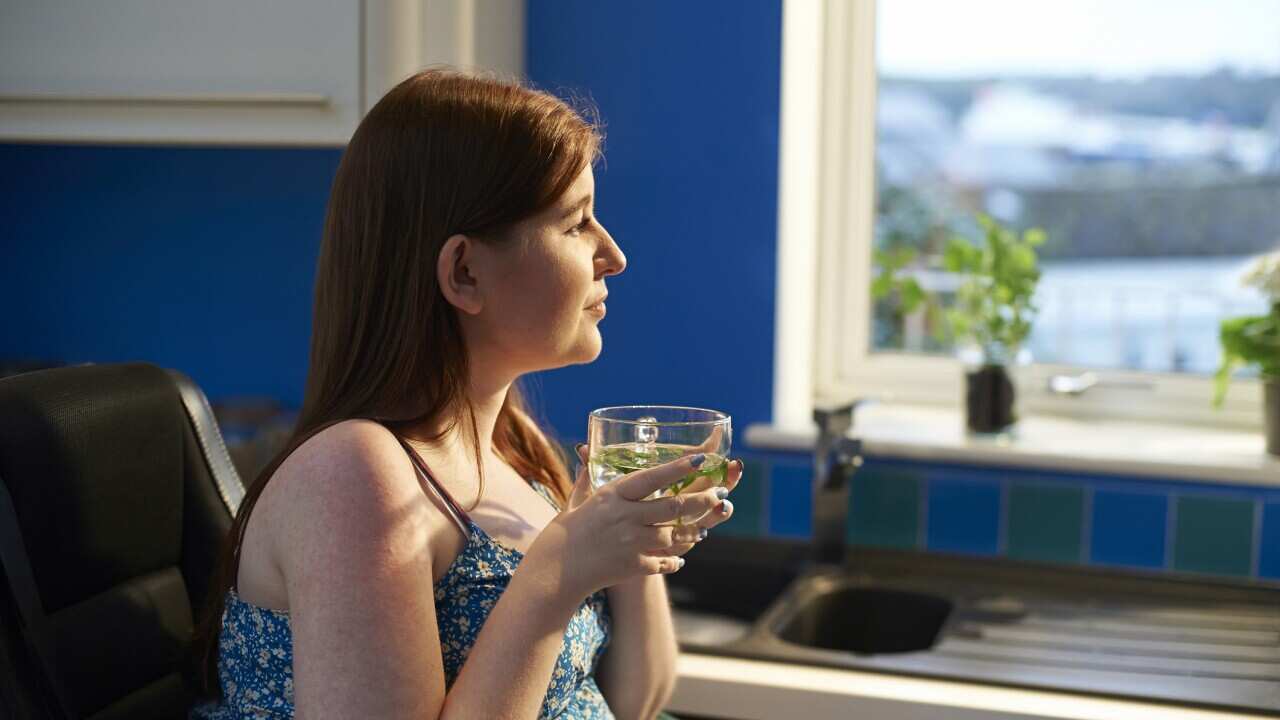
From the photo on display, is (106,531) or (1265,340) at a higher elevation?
(1265,340)

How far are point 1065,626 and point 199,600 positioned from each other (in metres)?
1.10

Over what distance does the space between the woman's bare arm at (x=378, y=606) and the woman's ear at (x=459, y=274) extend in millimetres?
140

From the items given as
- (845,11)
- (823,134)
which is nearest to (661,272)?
(823,134)

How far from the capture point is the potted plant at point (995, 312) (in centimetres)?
212

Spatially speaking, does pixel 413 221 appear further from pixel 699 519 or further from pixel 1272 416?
pixel 1272 416

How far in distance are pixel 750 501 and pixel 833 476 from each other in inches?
7.9

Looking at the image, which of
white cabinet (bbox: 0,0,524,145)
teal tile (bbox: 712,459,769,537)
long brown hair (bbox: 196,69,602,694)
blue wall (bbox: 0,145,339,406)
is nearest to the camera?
long brown hair (bbox: 196,69,602,694)

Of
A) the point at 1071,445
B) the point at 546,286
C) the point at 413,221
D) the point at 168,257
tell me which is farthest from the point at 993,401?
the point at 168,257

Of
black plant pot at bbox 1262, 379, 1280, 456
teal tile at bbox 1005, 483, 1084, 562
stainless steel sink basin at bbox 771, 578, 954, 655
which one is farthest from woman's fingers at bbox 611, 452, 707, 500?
black plant pot at bbox 1262, 379, 1280, 456

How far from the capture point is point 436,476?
1.25 metres

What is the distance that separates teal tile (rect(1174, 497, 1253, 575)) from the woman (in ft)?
3.48

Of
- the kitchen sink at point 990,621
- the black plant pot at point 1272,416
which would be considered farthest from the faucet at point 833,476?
the black plant pot at point 1272,416

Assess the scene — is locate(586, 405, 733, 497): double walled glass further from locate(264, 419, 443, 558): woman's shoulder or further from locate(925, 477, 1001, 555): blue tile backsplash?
locate(925, 477, 1001, 555): blue tile backsplash

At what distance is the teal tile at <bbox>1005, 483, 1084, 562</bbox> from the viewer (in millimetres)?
2045
